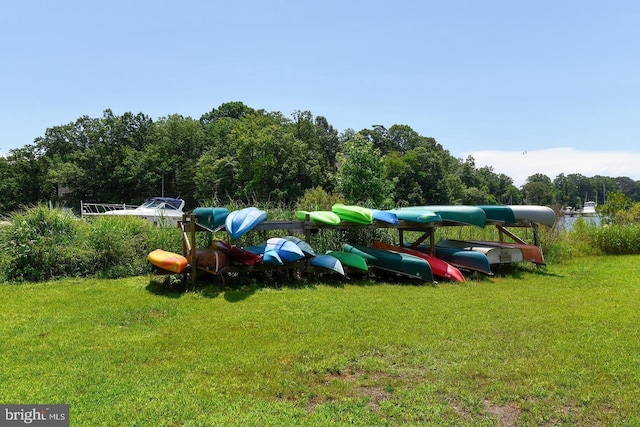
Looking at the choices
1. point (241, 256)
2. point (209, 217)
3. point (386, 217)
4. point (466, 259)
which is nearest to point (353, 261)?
point (386, 217)

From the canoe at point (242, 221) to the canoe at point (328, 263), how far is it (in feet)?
4.00

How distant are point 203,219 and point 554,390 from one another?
5.51 metres

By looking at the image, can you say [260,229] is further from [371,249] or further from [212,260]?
[371,249]

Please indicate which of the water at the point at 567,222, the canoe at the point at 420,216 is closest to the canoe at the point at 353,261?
the canoe at the point at 420,216

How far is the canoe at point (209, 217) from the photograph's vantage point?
275 inches

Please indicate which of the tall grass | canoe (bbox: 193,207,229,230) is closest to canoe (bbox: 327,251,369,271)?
canoe (bbox: 193,207,229,230)

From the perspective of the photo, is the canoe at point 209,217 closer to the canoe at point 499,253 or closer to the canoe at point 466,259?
the canoe at point 466,259

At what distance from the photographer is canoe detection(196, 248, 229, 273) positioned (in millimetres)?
6879

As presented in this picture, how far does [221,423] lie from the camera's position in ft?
8.59

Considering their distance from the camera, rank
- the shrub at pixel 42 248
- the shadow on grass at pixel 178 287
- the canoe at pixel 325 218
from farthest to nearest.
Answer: the canoe at pixel 325 218, the shrub at pixel 42 248, the shadow on grass at pixel 178 287

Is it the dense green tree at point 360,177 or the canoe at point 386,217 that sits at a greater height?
the dense green tree at point 360,177

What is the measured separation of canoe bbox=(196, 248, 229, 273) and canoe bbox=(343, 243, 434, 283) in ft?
8.74

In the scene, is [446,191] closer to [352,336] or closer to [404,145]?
[404,145]

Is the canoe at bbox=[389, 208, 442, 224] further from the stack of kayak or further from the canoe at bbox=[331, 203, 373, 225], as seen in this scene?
the canoe at bbox=[331, 203, 373, 225]
